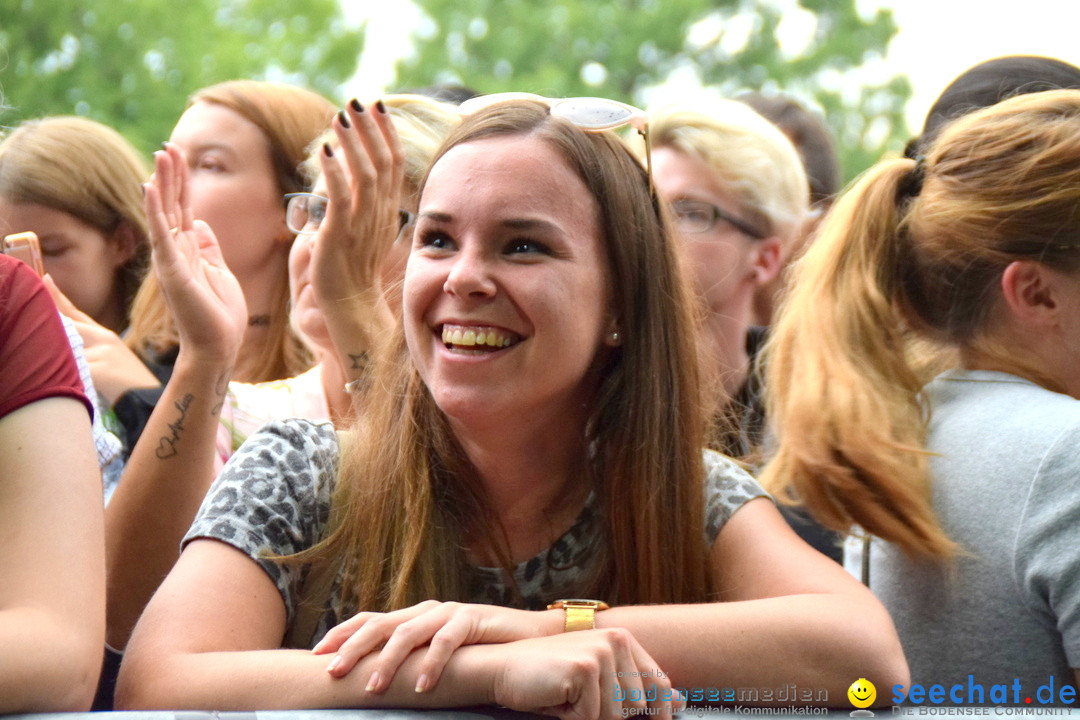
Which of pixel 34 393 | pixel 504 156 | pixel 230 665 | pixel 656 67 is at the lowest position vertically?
pixel 656 67

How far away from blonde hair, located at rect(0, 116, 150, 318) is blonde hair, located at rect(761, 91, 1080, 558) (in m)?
2.12

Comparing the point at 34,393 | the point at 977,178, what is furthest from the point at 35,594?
the point at 977,178

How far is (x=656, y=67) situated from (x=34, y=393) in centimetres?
2335

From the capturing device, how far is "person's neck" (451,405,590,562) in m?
2.43

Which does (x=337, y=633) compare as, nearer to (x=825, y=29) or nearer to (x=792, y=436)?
(x=792, y=436)

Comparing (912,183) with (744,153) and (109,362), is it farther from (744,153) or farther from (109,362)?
(109,362)

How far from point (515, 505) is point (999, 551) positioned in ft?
3.13

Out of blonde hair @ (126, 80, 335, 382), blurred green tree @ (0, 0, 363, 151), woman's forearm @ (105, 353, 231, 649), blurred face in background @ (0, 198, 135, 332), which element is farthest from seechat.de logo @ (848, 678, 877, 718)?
blurred green tree @ (0, 0, 363, 151)

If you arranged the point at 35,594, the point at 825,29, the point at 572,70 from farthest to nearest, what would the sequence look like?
1. the point at 825,29
2. the point at 572,70
3. the point at 35,594

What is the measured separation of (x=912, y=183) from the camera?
2.92m

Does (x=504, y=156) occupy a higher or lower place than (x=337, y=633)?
higher

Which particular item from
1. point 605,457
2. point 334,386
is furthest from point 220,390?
point 605,457

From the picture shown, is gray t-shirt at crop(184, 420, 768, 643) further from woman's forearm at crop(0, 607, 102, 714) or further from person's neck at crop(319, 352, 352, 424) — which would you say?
person's neck at crop(319, 352, 352, 424)

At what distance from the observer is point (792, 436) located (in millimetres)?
2805
